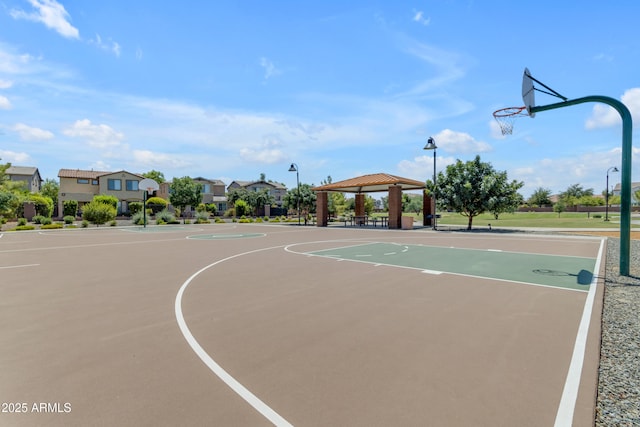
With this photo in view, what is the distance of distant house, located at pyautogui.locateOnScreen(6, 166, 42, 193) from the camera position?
2822 inches

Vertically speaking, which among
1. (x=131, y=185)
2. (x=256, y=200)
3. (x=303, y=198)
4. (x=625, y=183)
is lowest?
(x=625, y=183)

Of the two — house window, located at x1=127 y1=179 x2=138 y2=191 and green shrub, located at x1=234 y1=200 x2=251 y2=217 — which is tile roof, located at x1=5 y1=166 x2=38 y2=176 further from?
green shrub, located at x1=234 y1=200 x2=251 y2=217

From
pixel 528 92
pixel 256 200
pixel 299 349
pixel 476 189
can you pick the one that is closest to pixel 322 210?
pixel 476 189

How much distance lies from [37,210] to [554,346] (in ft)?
166

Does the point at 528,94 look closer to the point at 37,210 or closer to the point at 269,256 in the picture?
the point at 269,256

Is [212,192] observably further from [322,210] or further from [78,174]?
[322,210]

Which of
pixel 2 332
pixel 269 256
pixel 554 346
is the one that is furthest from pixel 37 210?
pixel 554 346

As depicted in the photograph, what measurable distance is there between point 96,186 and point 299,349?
58681mm

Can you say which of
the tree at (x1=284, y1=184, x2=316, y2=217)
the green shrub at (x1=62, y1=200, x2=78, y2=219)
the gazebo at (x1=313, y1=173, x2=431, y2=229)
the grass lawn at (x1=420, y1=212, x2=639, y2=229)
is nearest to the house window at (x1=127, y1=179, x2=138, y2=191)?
the green shrub at (x1=62, y1=200, x2=78, y2=219)

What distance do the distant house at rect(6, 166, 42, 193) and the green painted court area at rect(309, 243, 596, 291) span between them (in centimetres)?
8367

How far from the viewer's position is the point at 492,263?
10.9 metres

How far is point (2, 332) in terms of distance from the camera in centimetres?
506

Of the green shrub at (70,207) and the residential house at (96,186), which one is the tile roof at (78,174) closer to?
the residential house at (96,186)

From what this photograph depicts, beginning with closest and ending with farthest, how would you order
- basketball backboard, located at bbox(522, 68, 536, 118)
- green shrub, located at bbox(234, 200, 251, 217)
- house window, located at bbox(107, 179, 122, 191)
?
1. basketball backboard, located at bbox(522, 68, 536, 118)
2. house window, located at bbox(107, 179, 122, 191)
3. green shrub, located at bbox(234, 200, 251, 217)
